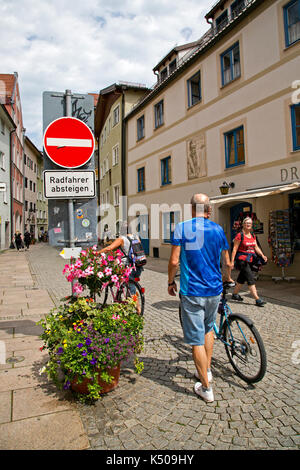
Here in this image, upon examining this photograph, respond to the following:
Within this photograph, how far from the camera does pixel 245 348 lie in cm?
342

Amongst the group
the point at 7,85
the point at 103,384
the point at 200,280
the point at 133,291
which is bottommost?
the point at 103,384

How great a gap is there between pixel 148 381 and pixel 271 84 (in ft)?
34.1

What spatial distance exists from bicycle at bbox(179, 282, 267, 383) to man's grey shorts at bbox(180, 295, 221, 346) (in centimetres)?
52

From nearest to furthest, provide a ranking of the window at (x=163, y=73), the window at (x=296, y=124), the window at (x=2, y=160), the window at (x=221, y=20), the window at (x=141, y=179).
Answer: the window at (x=296, y=124), the window at (x=221, y=20), the window at (x=163, y=73), the window at (x=141, y=179), the window at (x=2, y=160)

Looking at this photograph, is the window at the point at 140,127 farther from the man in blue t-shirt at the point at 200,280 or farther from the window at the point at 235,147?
the man in blue t-shirt at the point at 200,280

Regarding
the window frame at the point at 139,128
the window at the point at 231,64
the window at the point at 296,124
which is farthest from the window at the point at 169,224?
the window at the point at 296,124

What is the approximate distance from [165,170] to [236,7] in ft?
25.7

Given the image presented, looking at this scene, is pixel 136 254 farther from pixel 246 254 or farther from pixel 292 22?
pixel 292 22

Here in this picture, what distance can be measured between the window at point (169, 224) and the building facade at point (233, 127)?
0.06m

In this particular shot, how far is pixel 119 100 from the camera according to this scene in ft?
79.5

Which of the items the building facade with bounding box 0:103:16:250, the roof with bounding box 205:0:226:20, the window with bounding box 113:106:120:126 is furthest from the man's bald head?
the building facade with bounding box 0:103:16:250

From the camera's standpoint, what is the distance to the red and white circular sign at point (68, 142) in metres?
3.70

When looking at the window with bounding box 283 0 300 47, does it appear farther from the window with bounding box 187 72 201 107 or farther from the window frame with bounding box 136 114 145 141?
the window frame with bounding box 136 114 145 141

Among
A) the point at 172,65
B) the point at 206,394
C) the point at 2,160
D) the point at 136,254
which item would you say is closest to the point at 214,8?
the point at 172,65
